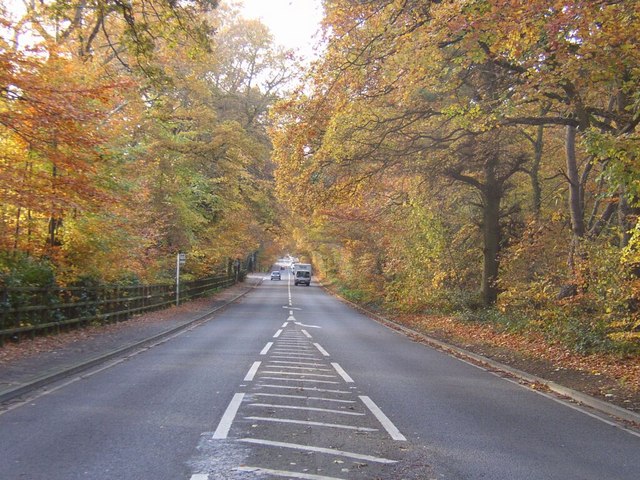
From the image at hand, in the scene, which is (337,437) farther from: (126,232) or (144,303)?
(144,303)

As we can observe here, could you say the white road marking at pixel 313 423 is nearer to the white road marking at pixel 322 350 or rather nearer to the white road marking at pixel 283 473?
the white road marking at pixel 283 473

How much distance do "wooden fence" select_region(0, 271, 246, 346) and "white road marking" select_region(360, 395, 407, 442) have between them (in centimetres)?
833

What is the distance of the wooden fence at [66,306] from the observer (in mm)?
12312

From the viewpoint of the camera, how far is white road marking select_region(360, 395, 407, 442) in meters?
6.16

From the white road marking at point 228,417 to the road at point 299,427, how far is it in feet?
0.05

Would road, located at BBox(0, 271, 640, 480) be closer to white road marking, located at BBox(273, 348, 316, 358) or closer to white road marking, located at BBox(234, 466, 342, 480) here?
white road marking, located at BBox(234, 466, 342, 480)

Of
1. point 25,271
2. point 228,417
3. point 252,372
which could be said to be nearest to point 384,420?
point 228,417

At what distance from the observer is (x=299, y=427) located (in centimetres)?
639

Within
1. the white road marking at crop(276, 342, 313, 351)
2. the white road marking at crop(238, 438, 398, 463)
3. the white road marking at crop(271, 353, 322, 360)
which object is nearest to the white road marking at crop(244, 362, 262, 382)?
the white road marking at crop(271, 353, 322, 360)

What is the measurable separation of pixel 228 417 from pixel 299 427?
971mm

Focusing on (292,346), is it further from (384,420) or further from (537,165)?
(537,165)

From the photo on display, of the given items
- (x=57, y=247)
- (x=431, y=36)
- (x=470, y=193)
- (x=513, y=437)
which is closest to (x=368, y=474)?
(x=513, y=437)

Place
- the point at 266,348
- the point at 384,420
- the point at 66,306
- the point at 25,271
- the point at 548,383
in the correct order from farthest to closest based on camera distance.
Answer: the point at 66,306 < the point at 266,348 < the point at 25,271 < the point at 548,383 < the point at 384,420

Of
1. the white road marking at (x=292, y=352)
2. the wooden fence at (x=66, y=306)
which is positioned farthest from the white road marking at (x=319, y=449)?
the wooden fence at (x=66, y=306)
